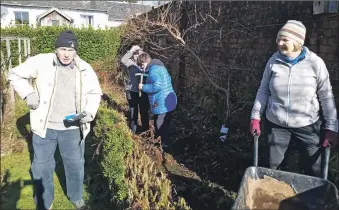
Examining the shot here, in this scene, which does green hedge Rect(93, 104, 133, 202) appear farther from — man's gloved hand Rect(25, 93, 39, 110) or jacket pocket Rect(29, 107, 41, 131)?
man's gloved hand Rect(25, 93, 39, 110)

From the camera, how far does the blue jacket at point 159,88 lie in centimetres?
485

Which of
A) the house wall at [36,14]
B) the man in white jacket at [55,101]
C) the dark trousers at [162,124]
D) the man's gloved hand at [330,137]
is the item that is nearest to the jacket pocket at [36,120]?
the man in white jacket at [55,101]

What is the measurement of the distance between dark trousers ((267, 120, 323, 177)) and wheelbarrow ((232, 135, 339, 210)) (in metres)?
0.22

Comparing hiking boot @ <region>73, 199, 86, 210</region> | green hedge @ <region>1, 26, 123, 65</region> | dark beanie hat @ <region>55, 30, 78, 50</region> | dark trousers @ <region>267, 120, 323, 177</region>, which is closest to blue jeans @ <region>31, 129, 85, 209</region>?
hiking boot @ <region>73, 199, 86, 210</region>

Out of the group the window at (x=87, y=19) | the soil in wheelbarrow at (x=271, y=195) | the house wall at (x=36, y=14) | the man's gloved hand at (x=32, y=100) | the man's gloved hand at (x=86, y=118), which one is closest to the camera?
the soil in wheelbarrow at (x=271, y=195)

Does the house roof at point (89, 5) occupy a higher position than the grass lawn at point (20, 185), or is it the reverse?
the house roof at point (89, 5)

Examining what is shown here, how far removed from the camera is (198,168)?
475 cm

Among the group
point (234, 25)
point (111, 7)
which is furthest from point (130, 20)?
point (111, 7)

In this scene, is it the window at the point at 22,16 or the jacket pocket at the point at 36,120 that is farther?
the window at the point at 22,16

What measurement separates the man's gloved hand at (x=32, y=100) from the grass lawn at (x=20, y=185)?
4.52 feet

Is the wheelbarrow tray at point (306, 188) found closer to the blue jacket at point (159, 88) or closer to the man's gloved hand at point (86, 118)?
the man's gloved hand at point (86, 118)

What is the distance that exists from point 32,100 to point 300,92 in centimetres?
245

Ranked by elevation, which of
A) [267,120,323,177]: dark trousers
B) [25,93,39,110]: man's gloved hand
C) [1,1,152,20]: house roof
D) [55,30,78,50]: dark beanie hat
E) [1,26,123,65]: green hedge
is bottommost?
[267,120,323,177]: dark trousers

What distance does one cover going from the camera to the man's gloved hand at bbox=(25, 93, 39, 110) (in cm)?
307
